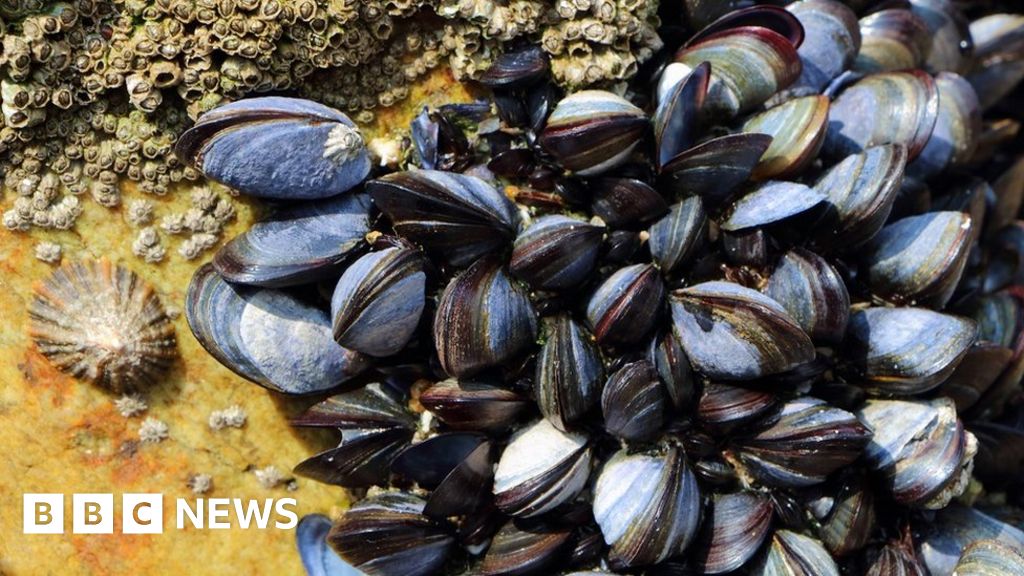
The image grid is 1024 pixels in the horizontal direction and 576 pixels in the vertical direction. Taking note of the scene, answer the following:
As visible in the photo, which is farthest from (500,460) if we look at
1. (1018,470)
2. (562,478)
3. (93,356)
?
(1018,470)

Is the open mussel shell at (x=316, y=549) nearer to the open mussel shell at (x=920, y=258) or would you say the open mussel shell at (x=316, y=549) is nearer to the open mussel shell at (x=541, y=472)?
the open mussel shell at (x=541, y=472)

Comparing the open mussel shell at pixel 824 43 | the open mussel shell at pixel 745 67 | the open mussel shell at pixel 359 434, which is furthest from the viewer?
the open mussel shell at pixel 824 43

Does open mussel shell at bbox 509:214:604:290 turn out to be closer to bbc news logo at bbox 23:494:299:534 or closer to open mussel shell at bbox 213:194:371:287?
open mussel shell at bbox 213:194:371:287

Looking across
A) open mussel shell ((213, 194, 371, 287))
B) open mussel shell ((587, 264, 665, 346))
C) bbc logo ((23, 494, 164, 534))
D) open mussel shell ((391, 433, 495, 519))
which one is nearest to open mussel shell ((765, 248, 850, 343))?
open mussel shell ((587, 264, 665, 346))

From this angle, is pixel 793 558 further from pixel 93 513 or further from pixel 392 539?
pixel 93 513

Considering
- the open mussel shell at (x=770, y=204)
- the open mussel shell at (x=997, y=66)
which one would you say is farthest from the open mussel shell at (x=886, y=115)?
the open mussel shell at (x=997, y=66)

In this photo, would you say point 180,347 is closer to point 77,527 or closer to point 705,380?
point 77,527

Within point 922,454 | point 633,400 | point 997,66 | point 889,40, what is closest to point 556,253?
point 633,400
